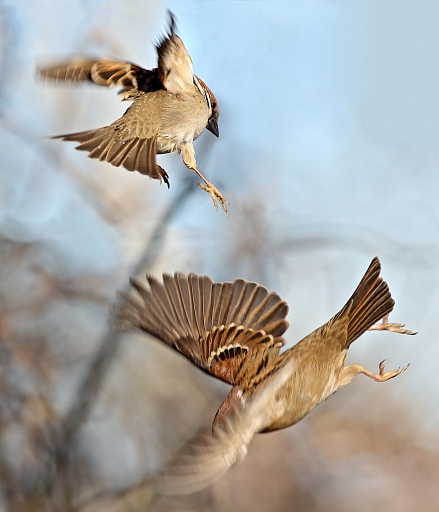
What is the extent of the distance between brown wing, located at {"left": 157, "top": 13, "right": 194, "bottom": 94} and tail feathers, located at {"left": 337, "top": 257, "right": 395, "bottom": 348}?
0.65 meters

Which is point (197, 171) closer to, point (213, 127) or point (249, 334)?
point (213, 127)

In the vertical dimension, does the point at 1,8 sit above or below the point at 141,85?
above

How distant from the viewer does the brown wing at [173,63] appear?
144cm

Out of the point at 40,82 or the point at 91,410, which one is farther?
the point at 91,410

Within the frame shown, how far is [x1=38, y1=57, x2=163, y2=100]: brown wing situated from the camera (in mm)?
1706

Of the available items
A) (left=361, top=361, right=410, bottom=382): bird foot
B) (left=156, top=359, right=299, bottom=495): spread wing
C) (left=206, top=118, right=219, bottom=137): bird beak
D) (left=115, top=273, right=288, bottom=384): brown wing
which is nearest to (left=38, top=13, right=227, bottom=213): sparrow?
(left=206, top=118, right=219, bottom=137): bird beak

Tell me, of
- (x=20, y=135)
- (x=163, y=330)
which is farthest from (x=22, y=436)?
(x=163, y=330)

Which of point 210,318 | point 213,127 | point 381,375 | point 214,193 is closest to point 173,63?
point 214,193

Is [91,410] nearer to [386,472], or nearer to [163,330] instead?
[386,472]

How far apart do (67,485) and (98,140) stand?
284 centimetres

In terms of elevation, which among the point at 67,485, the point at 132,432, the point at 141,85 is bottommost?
the point at 67,485

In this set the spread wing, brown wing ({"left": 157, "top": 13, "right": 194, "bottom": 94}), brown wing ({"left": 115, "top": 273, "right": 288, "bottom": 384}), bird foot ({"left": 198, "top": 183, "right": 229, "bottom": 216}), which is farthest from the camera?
brown wing ({"left": 115, "top": 273, "right": 288, "bottom": 384})

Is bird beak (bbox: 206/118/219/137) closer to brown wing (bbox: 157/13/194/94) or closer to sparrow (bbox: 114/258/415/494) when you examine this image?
brown wing (bbox: 157/13/194/94)

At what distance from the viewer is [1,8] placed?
3.64 metres
